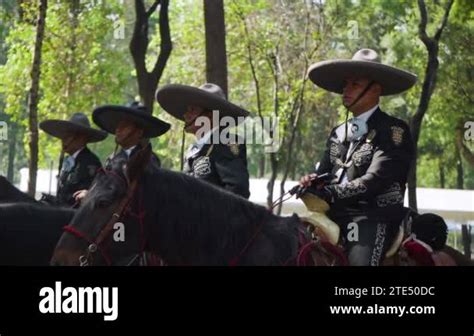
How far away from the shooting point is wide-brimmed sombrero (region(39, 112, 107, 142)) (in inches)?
425

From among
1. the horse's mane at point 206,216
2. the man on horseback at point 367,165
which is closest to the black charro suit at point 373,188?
the man on horseback at point 367,165

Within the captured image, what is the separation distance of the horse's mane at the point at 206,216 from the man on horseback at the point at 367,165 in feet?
1.69

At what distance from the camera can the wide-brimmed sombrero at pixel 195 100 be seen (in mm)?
8039

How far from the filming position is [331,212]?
706cm

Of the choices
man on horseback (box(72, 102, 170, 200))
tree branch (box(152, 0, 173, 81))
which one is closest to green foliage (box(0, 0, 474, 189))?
tree branch (box(152, 0, 173, 81))

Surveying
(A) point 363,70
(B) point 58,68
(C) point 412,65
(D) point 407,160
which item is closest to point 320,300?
(D) point 407,160

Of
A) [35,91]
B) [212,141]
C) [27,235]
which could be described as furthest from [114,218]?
[35,91]

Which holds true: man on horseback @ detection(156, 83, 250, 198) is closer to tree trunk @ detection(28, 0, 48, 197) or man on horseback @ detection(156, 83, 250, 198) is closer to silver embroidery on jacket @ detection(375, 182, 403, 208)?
silver embroidery on jacket @ detection(375, 182, 403, 208)

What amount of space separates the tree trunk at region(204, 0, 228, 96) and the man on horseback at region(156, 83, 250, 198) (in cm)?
484

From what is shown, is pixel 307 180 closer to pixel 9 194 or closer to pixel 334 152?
pixel 334 152

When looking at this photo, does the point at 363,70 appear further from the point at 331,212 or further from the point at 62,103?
the point at 62,103

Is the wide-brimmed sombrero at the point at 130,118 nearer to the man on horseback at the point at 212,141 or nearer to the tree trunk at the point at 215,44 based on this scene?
the man on horseback at the point at 212,141

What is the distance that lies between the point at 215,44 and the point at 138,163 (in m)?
7.55

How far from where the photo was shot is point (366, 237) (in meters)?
6.88
